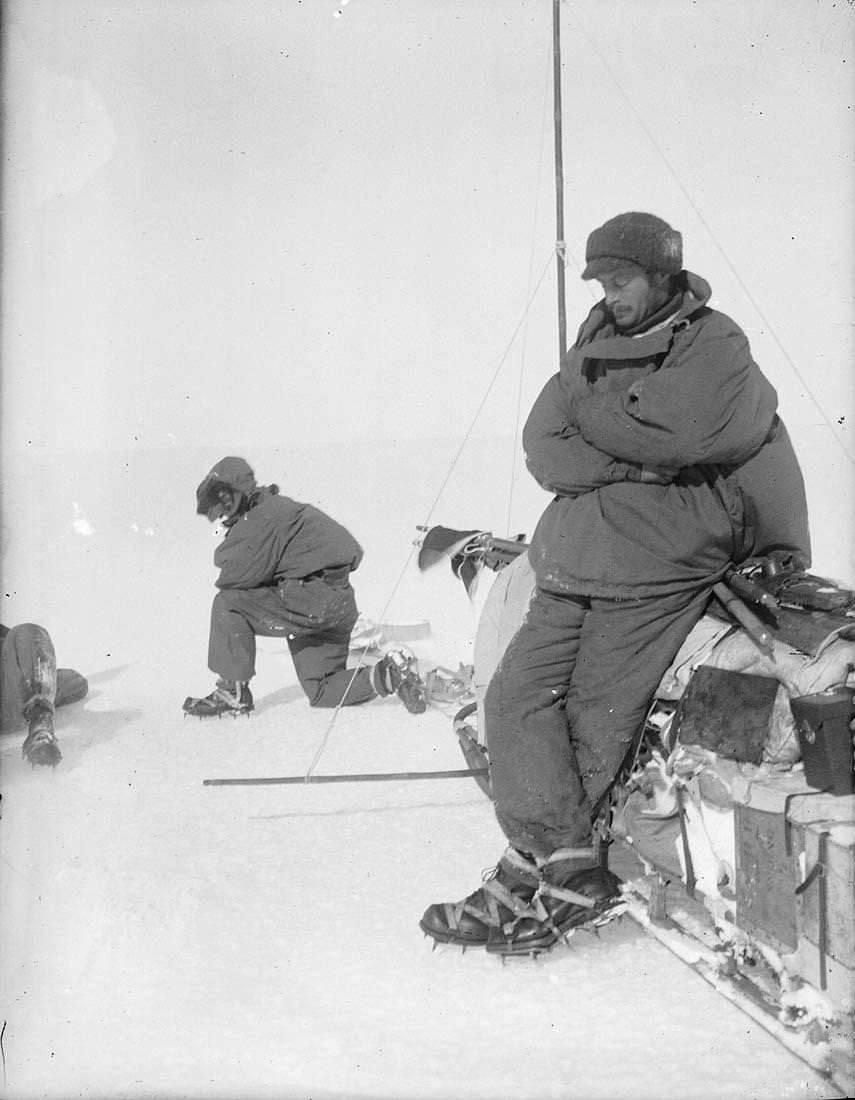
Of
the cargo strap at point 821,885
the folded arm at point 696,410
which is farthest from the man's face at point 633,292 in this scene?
the cargo strap at point 821,885

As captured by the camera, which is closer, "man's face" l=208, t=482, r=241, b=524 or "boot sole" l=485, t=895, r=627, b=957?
"boot sole" l=485, t=895, r=627, b=957

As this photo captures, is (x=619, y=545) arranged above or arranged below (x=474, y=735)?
above

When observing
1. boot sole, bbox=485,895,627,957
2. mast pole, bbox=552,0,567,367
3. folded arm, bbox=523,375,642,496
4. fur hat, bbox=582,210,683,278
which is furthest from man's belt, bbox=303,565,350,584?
fur hat, bbox=582,210,683,278

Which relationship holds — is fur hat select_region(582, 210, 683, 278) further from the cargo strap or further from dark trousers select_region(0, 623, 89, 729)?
dark trousers select_region(0, 623, 89, 729)

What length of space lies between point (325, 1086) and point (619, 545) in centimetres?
163

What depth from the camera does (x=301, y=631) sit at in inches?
262

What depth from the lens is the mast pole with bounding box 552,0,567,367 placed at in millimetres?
5121

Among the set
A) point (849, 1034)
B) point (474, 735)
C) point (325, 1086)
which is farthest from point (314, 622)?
point (849, 1034)

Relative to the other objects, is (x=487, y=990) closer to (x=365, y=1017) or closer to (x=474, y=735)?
(x=365, y=1017)

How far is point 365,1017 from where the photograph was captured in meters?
2.99

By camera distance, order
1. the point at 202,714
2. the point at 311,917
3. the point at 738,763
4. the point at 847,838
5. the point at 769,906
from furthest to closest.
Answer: the point at 202,714 → the point at 311,917 → the point at 738,763 → the point at 769,906 → the point at 847,838

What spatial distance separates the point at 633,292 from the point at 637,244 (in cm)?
15

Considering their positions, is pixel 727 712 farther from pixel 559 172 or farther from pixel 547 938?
pixel 559 172

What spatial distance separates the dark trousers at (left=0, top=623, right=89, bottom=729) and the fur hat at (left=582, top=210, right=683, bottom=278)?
12.6ft
